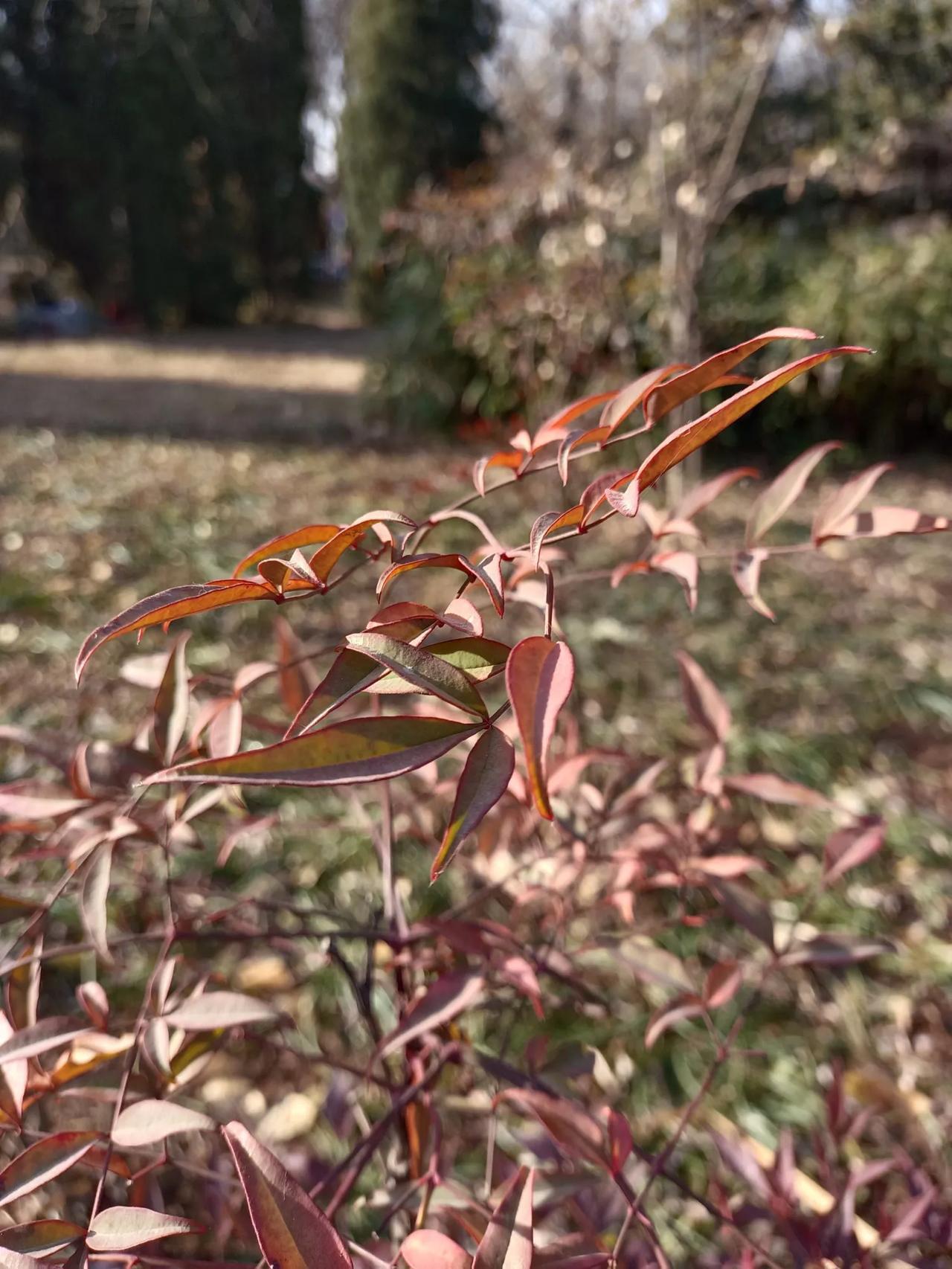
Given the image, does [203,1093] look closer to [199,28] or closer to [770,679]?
[770,679]

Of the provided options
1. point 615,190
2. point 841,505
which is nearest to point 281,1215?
point 841,505

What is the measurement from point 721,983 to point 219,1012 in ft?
1.13

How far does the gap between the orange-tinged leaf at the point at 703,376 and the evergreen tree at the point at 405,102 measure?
39.2 feet

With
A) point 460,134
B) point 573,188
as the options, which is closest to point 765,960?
point 573,188

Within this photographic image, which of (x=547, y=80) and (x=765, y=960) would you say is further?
(x=547, y=80)

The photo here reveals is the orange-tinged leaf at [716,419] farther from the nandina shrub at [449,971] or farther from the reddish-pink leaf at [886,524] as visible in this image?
the reddish-pink leaf at [886,524]

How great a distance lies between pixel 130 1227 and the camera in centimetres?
40

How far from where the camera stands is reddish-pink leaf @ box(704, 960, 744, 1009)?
24.5 inches

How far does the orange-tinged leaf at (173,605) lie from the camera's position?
344 mm

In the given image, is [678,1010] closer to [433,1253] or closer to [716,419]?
[433,1253]

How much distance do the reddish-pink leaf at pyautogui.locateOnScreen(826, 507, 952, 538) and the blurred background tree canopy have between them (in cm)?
297

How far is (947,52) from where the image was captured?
12.8 ft

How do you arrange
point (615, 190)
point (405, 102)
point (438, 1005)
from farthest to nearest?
point (405, 102)
point (615, 190)
point (438, 1005)

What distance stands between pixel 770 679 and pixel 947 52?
337cm
